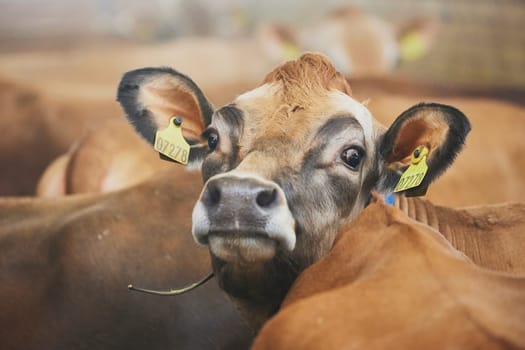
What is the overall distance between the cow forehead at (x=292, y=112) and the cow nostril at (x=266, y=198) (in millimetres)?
345

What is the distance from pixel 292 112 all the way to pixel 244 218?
57 centimetres

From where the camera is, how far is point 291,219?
9.02ft

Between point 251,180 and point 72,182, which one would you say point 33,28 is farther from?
point 251,180

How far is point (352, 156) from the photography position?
9.82 ft

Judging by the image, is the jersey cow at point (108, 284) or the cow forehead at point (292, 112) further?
Result: the jersey cow at point (108, 284)

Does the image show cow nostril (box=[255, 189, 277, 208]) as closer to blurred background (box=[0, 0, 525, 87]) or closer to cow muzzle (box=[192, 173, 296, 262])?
cow muzzle (box=[192, 173, 296, 262])

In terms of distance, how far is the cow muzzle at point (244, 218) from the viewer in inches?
102

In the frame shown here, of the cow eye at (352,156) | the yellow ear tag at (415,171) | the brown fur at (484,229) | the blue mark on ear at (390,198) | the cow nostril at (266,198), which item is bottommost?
the brown fur at (484,229)

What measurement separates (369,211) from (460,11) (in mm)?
7651

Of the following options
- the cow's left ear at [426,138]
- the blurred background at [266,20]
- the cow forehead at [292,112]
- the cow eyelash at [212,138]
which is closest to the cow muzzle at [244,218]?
the cow forehead at [292,112]

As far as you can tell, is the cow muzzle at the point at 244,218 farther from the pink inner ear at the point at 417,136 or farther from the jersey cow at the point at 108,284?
the jersey cow at the point at 108,284

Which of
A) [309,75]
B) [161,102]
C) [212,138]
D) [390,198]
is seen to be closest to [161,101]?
[161,102]

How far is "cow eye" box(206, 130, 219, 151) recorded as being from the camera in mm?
3127

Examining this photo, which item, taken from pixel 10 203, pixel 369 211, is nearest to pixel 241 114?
pixel 369 211
